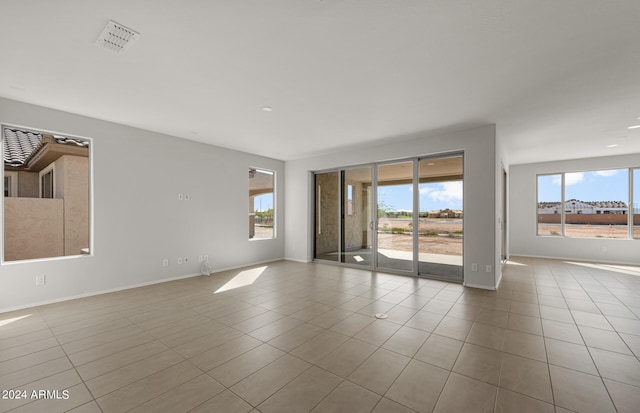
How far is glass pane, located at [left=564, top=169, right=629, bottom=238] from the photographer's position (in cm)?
667

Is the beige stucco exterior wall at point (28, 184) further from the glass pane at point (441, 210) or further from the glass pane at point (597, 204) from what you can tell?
the glass pane at point (597, 204)

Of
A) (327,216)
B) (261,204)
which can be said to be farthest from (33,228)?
(327,216)

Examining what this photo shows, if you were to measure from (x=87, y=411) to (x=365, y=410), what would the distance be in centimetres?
184

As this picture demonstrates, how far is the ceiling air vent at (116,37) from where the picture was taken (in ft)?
7.07

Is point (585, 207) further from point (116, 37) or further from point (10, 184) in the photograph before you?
point (10, 184)

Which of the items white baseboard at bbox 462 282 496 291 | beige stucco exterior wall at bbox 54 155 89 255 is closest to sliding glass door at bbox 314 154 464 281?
white baseboard at bbox 462 282 496 291

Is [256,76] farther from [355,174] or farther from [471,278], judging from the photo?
[471,278]

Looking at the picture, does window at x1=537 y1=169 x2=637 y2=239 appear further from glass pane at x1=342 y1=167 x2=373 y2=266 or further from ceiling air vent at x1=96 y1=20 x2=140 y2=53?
ceiling air vent at x1=96 y1=20 x2=140 y2=53

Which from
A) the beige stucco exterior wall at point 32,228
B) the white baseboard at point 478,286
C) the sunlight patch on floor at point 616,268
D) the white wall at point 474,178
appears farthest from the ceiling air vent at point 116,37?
the sunlight patch on floor at point 616,268

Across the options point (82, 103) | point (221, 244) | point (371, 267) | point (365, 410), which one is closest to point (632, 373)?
point (365, 410)

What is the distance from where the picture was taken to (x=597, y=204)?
6.95m

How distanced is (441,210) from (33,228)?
265 inches

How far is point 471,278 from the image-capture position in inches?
185

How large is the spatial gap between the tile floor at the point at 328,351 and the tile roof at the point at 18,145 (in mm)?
2061
